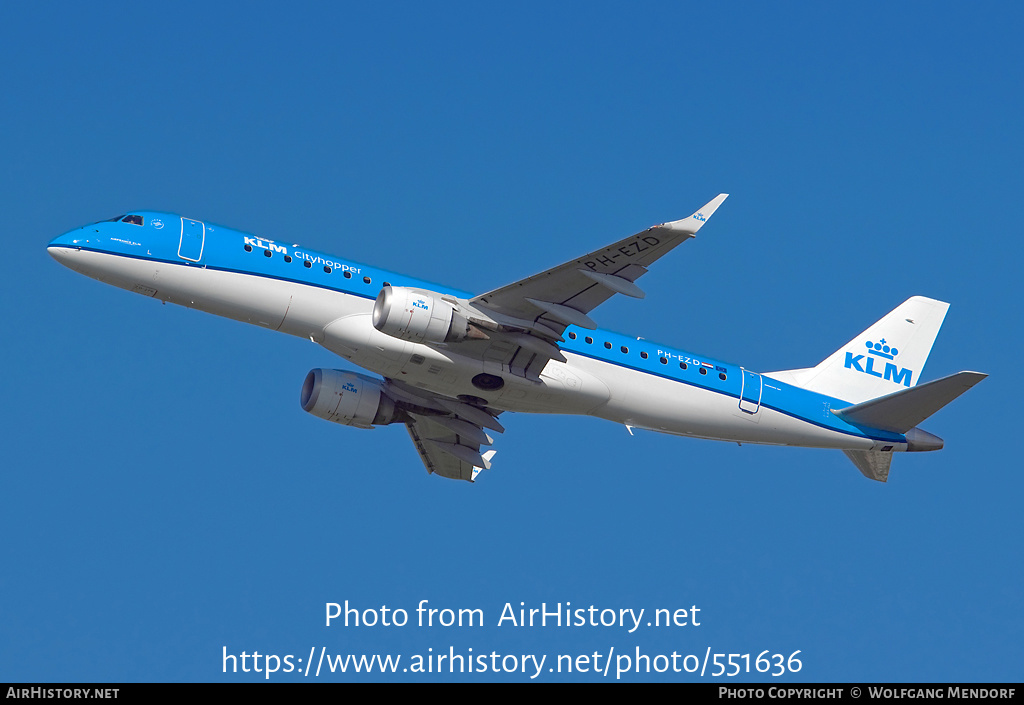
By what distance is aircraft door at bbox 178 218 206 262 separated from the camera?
34.5 meters

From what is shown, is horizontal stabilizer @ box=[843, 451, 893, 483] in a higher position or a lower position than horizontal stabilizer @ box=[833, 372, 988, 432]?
lower

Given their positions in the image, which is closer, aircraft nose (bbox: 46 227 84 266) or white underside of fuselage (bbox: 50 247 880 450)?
aircraft nose (bbox: 46 227 84 266)

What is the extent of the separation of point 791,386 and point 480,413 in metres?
10.8

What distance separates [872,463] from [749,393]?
5.87 metres

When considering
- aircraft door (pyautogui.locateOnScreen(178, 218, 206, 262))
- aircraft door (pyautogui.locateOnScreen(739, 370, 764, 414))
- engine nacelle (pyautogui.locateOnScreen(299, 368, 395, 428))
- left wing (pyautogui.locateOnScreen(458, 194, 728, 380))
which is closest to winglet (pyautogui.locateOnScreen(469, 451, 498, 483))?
engine nacelle (pyautogui.locateOnScreen(299, 368, 395, 428))

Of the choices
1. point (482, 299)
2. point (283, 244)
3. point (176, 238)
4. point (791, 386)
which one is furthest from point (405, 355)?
point (791, 386)

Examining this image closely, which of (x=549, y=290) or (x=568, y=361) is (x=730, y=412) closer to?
(x=568, y=361)

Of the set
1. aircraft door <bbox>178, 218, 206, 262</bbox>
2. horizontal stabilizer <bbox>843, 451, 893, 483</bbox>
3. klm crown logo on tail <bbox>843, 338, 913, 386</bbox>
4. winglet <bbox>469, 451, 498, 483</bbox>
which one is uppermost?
klm crown logo on tail <bbox>843, 338, 913, 386</bbox>

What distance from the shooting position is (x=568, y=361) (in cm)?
3709

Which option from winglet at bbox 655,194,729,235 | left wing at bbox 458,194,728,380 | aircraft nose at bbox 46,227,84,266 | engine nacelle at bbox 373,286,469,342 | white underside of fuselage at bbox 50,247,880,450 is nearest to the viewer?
winglet at bbox 655,194,729,235

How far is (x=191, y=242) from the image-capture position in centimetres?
3462

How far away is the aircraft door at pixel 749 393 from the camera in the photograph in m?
39.4

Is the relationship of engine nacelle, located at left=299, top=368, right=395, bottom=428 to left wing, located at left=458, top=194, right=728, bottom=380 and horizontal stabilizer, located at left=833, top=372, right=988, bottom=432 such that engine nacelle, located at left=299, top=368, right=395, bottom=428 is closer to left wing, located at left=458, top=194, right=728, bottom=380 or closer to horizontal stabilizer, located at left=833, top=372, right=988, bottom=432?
left wing, located at left=458, top=194, right=728, bottom=380

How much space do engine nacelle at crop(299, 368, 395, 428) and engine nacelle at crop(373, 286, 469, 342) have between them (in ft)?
19.8
